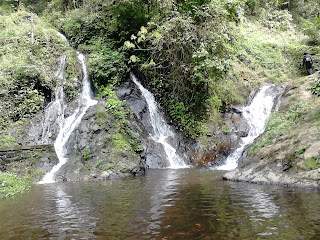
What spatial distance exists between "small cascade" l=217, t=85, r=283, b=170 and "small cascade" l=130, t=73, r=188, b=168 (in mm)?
2502

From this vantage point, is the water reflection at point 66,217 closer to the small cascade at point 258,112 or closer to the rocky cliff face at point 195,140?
the rocky cliff face at point 195,140

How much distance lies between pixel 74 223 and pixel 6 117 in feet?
32.1

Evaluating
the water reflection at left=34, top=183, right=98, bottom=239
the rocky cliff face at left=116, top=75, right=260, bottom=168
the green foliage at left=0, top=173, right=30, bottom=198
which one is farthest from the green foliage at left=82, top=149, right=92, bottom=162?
the water reflection at left=34, top=183, right=98, bottom=239

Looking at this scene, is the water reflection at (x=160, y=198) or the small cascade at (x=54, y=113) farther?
the small cascade at (x=54, y=113)

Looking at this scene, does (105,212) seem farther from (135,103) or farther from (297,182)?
(135,103)

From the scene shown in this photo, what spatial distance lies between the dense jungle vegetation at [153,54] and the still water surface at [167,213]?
22.9 ft

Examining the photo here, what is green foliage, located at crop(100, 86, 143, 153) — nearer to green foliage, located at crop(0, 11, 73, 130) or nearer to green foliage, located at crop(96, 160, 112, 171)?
green foliage, located at crop(96, 160, 112, 171)

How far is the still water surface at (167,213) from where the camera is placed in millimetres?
4086

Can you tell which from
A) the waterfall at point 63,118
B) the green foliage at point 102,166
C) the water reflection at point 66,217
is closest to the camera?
the water reflection at point 66,217

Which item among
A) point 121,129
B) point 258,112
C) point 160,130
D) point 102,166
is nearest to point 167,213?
point 102,166

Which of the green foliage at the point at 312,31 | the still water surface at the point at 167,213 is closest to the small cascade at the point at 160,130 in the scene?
the still water surface at the point at 167,213

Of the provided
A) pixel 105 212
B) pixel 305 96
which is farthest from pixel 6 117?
pixel 305 96

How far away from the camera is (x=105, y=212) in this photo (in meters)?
5.39

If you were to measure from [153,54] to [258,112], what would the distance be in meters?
6.64
